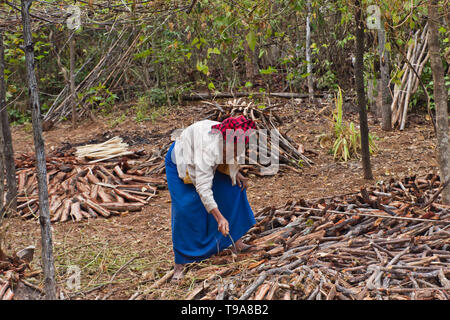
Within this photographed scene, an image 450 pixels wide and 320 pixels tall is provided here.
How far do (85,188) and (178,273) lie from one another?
3.34 metres

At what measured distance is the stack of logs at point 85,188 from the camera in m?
6.18

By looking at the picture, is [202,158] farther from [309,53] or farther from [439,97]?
[309,53]

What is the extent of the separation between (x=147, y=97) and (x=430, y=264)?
9.16m

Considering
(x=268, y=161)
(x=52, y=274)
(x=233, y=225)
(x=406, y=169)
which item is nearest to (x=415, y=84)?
(x=406, y=169)

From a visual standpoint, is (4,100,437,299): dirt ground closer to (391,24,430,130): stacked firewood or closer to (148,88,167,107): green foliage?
(391,24,430,130): stacked firewood

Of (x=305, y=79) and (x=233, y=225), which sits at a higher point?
(x=305, y=79)

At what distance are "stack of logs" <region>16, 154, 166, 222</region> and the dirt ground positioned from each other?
7.7 inches

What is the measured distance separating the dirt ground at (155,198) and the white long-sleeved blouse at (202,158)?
2.05 ft

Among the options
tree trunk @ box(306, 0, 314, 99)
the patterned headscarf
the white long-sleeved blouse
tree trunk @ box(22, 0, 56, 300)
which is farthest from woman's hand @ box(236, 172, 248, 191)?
tree trunk @ box(306, 0, 314, 99)

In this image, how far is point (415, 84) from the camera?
8867 mm

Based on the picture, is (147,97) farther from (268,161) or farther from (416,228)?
(416,228)

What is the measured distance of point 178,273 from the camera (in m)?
3.82

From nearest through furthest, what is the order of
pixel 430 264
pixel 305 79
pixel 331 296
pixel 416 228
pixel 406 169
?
pixel 331 296 < pixel 430 264 < pixel 416 228 < pixel 406 169 < pixel 305 79

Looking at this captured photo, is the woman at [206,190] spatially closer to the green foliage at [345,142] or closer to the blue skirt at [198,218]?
the blue skirt at [198,218]
